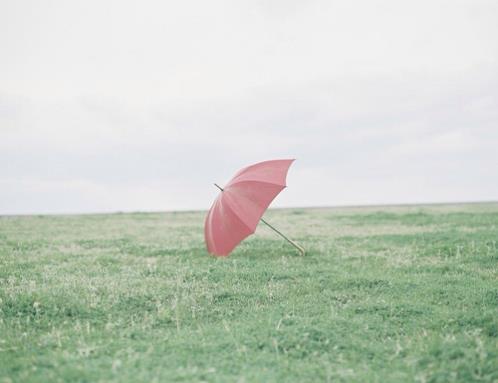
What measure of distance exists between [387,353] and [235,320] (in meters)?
2.36

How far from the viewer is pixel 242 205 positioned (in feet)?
36.6

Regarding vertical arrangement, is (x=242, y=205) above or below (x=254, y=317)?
above

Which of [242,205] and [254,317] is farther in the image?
[242,205]

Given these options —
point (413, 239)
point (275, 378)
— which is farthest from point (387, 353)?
point (413, 239)

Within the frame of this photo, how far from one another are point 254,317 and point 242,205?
12.9 ft

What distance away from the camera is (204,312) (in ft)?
26.1

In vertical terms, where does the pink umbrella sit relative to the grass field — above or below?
above

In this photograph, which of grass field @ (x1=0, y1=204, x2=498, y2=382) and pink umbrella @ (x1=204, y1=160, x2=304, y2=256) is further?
pink umbrella @ (x1=204, y1=160, x2=304, y2=256)

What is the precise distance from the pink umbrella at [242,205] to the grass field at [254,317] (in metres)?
0.67

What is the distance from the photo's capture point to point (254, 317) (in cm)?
754

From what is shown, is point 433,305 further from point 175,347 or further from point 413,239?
point 413,239

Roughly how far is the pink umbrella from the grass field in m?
0.67

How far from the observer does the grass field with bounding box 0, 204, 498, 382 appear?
5516mm

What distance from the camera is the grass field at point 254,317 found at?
18.1 ft
